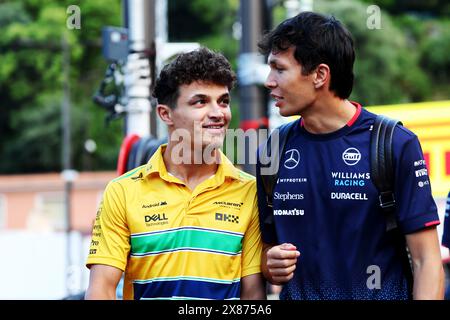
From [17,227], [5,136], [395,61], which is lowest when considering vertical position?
[17,227]

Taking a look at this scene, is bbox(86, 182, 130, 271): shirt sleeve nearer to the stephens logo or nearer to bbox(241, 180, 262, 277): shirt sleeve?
bbox(241, 180, 262, 277): shirt sleeve

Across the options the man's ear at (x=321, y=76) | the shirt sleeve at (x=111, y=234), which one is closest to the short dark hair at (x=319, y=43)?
the man's ear at (x=321, y=76)

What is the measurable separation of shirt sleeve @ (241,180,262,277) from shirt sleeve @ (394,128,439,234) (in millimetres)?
602

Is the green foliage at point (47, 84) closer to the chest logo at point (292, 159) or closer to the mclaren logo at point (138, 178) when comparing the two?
the mclaren logo at point (138, 178)

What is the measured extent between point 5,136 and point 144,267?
33.4m

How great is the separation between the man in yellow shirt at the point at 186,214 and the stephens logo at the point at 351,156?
0.45 metres

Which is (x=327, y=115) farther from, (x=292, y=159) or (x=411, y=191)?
(x=411, y=191)

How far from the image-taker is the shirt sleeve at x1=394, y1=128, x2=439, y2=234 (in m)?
3.39

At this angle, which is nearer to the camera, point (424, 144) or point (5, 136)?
point (424, 144)

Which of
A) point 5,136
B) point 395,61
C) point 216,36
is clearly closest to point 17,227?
point 5,136

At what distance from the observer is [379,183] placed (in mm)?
3441

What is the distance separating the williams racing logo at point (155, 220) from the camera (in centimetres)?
361
